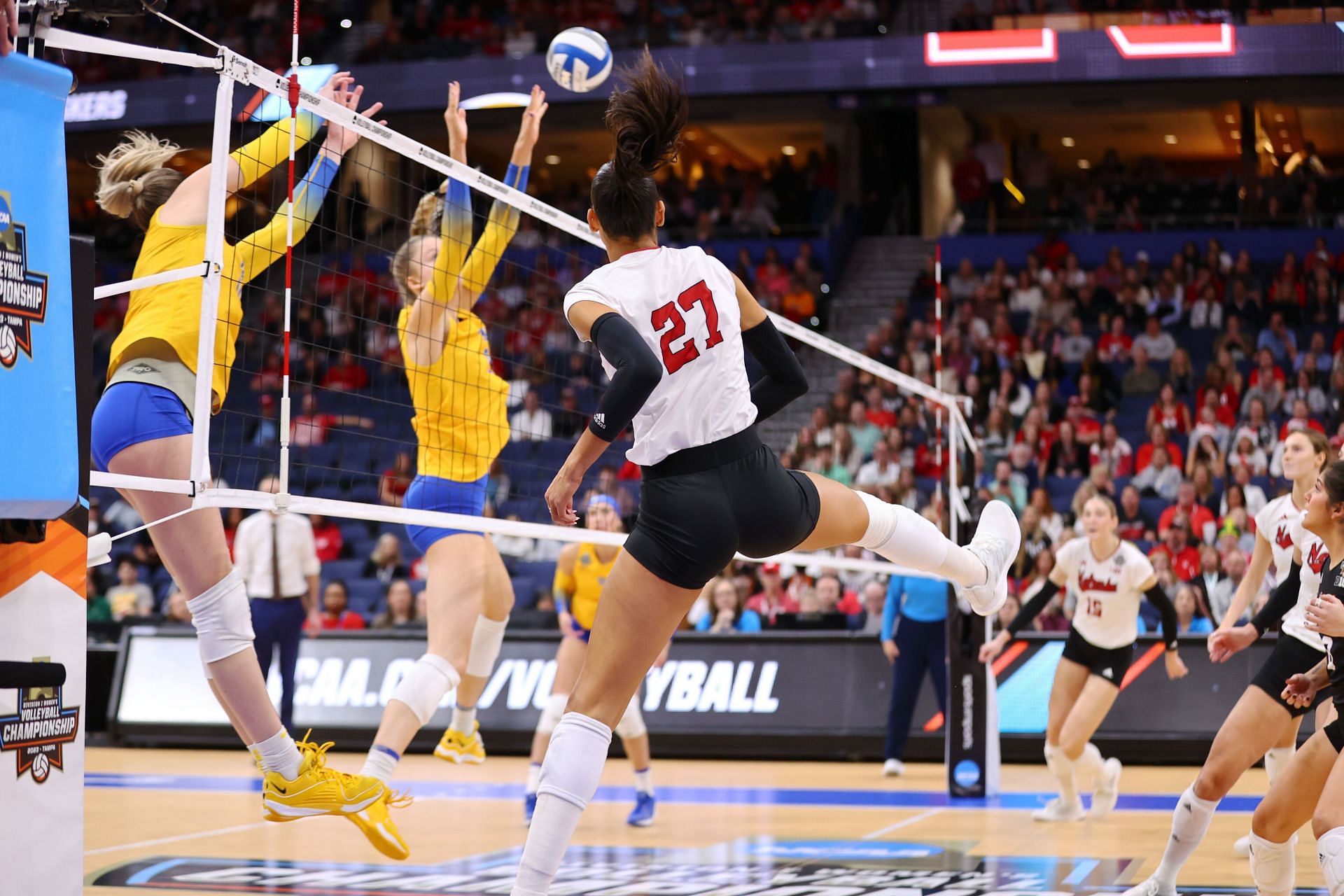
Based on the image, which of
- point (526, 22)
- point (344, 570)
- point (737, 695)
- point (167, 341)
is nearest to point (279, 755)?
point (167, 341)

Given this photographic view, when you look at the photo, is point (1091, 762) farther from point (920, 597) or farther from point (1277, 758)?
point (920, 597)

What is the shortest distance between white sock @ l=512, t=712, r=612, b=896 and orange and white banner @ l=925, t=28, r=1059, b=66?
1532 centimetres

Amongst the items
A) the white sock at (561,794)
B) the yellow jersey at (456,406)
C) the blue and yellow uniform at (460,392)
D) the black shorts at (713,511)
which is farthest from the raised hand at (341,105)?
the white sock at (561,794)

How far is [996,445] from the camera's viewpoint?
1534 cm

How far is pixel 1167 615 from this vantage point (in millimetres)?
8609

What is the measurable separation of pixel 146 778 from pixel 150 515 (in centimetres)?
689

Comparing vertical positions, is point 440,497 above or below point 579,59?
below

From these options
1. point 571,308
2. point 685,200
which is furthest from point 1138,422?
point 571,308

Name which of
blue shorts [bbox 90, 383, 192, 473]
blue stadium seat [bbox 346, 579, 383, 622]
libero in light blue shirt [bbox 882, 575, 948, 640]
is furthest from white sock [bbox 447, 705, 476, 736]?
blue stadium seat [bbox 346, 579, 383, 622]

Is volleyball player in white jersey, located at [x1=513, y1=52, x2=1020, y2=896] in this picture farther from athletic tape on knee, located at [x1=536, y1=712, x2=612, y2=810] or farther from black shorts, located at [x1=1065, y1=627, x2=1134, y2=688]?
black shorts, located at [x1=1065, y1=627, x2=1134, y2=688]

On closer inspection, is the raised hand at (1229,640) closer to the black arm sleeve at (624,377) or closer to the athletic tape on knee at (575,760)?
the athletic tape on knee at (575,760)

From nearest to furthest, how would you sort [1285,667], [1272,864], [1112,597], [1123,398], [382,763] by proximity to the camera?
[1272,864] < [382,763] < [1285,667] < [1112,597] < [1123,398]

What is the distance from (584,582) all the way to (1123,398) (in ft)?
30.3

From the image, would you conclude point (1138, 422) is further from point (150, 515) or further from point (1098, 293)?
point (150, 515)
